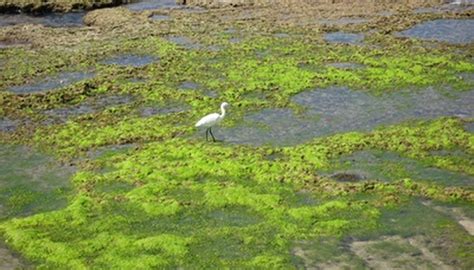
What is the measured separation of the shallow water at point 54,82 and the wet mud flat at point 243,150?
118mm

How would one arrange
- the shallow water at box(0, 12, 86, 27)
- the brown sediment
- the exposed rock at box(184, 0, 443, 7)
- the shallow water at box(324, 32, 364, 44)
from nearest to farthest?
1. the shallow water at box(324, 32, 364, 44)
2. the exposed rock at box(184, 0, 443, 7)
3. the shallow water at box(0, 12, 86, 27)
4. the brown sediment

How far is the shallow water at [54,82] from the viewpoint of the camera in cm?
2623

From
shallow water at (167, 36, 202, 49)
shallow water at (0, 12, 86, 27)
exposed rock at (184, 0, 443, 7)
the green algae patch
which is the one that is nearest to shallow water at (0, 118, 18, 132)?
the green algae patch

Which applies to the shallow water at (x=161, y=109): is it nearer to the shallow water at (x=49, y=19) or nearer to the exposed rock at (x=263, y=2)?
the shallow water at (x=49, y=19)

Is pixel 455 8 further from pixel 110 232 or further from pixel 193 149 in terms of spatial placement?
pixel 110 232

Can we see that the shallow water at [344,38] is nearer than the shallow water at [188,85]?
No

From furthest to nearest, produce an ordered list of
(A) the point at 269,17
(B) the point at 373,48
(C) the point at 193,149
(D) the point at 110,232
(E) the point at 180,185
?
(A) the point at 269,17, (B) the point at 373,48, (C) the point at 193,149, (E) the point at 180,185, (D) the point at 110,232

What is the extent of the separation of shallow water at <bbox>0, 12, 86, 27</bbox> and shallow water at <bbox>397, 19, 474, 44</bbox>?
20312mm

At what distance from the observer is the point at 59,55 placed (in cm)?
3120

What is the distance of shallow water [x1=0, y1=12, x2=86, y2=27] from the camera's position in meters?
40.5

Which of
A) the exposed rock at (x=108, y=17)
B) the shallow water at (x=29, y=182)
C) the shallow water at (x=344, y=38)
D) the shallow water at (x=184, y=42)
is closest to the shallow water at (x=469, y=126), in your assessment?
the shallow water at (x=344, y=38)

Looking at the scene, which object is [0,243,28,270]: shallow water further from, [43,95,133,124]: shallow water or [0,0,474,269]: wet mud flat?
[43,95,133,124]: shallow water

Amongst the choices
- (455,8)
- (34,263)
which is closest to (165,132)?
(34,263)

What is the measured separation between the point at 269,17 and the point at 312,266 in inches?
1029
